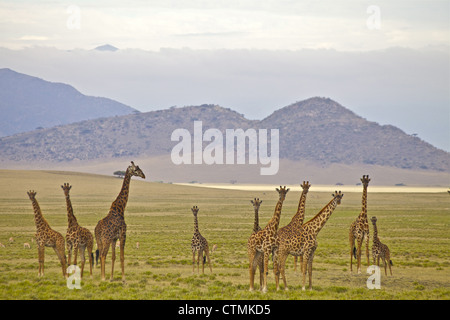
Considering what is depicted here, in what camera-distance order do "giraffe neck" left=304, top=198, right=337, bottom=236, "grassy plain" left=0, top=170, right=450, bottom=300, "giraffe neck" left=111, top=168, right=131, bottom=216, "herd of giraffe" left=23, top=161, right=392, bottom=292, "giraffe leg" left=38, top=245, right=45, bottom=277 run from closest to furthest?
"herd of giraffe" left=23, top=161, right=392, bottom=292 < "giraffe neck" left=304, top=198, right=337, bottom=236 < "grassy plain" left=0, top=170, right=450, bottom=300 < "giraffe leg" left=38, top=245, right=45, bottom=277 < "giraffe neck" left=111, top=168, right=131, bottom=216

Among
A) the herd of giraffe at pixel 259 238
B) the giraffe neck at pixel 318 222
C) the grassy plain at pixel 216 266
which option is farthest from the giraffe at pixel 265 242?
the giraffe neck at pixel 318 222

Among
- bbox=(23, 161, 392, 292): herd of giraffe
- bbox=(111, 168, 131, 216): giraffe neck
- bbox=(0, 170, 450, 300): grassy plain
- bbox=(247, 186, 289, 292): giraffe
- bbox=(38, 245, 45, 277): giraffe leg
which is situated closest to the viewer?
bbox=(247, 186, 289, 292): giraffe

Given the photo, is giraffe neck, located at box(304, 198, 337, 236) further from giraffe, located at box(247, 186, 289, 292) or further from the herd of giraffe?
giraffe, located at box(247, 186, 289, 292)

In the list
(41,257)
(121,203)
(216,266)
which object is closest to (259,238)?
(121,203)

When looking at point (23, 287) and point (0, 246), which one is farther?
point (0, 246)

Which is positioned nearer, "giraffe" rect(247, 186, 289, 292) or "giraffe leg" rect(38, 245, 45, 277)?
"giraffe" rect(247, 186, 289, 292)

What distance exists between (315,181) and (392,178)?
22419 millimetres

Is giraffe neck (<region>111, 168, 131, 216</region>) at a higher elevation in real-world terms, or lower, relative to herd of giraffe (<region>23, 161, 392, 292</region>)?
higher

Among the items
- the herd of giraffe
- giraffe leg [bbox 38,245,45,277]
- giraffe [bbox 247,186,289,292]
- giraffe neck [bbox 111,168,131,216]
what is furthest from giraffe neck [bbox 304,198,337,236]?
giraffe leg [bbox 38,245,45,277]

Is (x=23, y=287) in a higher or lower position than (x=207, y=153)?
lower

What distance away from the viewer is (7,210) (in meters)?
60.1
